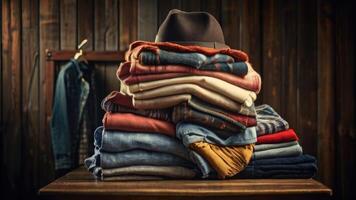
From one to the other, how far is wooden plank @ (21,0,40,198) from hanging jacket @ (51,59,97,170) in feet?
0.98

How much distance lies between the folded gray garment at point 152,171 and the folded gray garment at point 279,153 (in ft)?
0.46

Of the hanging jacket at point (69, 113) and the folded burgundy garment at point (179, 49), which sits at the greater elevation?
the folded burgundy garment at point (179, 49)

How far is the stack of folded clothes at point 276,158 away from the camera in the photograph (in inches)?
36.2

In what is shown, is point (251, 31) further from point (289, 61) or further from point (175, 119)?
point (175, 119)

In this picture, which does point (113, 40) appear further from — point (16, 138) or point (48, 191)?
point (48, 191)

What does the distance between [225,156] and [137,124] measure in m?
0.18

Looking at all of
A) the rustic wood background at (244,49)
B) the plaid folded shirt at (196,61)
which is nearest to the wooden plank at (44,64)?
the rustic wood background at (244,49)

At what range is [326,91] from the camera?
2.38 metres

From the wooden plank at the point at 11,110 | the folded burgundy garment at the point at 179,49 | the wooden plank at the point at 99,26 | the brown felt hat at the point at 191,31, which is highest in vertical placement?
the wooden plank at the point at 99,26

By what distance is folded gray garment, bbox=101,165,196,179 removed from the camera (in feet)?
2.89

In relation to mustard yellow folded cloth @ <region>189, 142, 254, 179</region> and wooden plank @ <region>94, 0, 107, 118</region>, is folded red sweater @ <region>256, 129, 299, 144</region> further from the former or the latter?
wooden plank @ <region>94, 0, 107, 118</region>

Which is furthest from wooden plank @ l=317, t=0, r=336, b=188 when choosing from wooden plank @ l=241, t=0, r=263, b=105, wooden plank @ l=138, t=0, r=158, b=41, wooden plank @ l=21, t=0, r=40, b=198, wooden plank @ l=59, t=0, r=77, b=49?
wooden plank @ l=21, t=0, r=40, b=198

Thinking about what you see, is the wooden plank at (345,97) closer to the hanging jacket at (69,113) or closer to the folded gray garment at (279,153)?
the hanging jacket at (69,113)

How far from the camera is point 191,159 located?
883 millimetres
